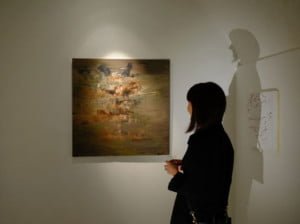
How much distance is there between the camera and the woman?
146 cm

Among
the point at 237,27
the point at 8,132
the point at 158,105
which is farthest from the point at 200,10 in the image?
the point at 8,132

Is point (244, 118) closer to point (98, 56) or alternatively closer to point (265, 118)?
point (265, 118)

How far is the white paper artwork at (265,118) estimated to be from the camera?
71.8 inches

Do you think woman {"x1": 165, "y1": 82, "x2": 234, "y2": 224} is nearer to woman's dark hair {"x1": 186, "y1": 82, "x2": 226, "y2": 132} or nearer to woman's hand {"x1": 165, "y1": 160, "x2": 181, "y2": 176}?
woman's dark hair {"x1": 186, "y1": 82, "x2": 226, "y2": 132}

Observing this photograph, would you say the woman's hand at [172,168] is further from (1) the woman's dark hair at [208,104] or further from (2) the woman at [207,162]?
(1) the woman's dark hair at [208,104]

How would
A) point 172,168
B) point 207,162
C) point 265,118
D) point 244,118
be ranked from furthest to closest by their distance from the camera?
point 244,118, point 265,118, point 172,168, point 207,162

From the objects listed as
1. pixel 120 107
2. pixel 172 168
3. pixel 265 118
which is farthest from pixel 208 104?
pixel 120 107

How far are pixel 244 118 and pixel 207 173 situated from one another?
917 mm

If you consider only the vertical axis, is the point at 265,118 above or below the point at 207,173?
above

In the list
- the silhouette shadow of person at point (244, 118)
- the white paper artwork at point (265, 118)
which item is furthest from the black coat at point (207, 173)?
the silhouette shadow of person at point (244, 118)

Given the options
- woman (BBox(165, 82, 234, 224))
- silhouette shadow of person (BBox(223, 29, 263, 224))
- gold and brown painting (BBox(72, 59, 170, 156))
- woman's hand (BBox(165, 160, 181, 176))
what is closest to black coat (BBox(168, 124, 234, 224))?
woman (BBox(165, 82, 234, 224))

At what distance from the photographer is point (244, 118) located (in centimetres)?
223

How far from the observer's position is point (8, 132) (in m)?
2.22

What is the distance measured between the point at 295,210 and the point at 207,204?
0.59 metres
